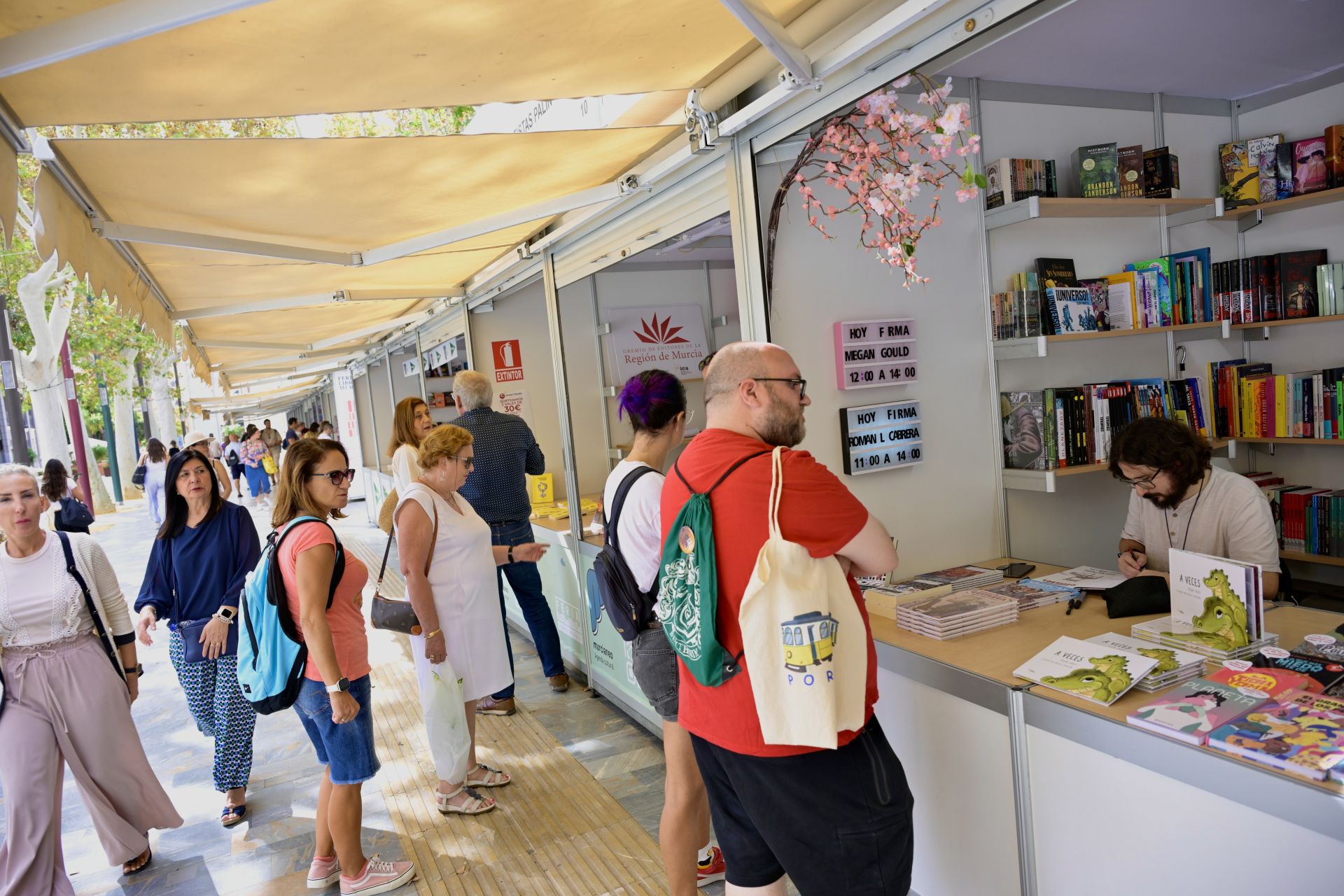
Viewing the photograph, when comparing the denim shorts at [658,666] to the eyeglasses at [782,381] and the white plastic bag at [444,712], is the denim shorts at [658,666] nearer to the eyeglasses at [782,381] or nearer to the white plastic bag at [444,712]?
the eyeglasses at [782,381]

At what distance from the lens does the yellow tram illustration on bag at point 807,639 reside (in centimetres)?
161

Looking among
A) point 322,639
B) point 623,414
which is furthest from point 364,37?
point 322,639

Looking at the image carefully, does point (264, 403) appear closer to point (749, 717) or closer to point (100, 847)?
point (100, 847)

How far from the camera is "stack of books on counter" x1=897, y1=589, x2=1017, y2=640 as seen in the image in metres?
2.60

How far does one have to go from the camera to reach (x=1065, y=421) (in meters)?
3.49

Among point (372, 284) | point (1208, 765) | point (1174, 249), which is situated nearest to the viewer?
point (1208, 765)

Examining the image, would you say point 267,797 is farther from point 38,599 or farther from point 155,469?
point 155,469

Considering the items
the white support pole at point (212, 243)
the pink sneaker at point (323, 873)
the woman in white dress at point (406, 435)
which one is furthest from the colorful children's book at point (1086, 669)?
the woman in white dress at point (406, 435)

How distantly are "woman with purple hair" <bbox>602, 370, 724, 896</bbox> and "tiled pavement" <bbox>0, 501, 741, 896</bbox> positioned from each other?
1.67 ft

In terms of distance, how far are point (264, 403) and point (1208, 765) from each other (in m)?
48.0

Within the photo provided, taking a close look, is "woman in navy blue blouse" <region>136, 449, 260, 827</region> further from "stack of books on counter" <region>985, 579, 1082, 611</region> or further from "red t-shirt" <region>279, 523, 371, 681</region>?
"stack of books on counter" <region>985, 579, 1082, 611</region>

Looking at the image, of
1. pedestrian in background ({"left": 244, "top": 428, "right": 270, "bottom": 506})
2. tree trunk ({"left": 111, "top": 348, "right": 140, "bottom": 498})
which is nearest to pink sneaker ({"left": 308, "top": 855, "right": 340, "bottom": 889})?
pedestrian in background ({"left": 244, "top": 428, "right": 270, "bottom": 506})

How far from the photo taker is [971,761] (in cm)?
231

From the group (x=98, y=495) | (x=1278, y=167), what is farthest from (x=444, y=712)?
(x=98, y=495)
